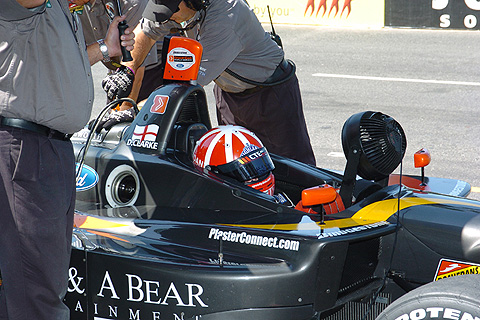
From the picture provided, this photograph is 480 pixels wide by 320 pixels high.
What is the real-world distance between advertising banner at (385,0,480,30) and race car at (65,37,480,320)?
890 centimetres

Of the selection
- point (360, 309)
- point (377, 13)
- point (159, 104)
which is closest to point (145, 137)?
point (159, 104)

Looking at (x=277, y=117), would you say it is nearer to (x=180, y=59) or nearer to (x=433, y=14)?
(x=180, y=59)

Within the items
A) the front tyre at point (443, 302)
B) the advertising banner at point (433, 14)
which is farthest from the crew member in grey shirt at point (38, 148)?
the advertising banner at point (433, 14)

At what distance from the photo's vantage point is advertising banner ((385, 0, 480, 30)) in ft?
39.5

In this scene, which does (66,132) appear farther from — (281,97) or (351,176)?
(281,97)

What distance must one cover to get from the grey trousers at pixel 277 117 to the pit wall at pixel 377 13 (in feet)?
24.6

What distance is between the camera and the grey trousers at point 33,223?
3.01 metres

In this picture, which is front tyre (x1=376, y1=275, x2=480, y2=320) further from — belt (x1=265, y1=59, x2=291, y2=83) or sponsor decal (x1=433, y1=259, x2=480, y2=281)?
belt (x1=265, y1=59, x2=291, y2=83)

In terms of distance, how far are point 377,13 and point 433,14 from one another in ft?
3.04

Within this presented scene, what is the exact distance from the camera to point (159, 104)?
3.82 m

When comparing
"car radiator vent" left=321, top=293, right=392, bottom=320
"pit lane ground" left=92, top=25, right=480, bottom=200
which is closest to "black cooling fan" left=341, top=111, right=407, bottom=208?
"car radiator vent" left=321, top=293, right=392, bottom=320

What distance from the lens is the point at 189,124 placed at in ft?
13.0

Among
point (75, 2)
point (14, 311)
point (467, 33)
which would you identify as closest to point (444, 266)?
point (14, 311)

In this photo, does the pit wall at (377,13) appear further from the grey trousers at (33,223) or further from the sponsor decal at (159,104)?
the grey trousers at (33,223)
